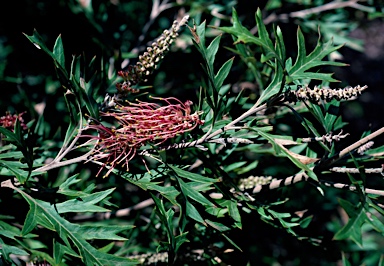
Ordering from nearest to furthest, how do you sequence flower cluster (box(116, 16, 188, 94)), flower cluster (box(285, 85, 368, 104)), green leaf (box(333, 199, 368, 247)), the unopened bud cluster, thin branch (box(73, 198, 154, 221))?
green leaf (box(333, 199, 368, 247))
flower cluster (box(285, 85, 368, 104))
flower cluster (box(116, 16, 188, 94))
the unopened bud cluster
thin branch (box(73, 198, 154, 221))

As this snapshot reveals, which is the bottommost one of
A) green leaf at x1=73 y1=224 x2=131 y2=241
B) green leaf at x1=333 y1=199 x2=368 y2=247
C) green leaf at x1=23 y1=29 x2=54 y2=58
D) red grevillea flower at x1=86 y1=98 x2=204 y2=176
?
green leaf at x1=73 y1=224 x2=131 y2=241

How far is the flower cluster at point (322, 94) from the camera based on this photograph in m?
0.72

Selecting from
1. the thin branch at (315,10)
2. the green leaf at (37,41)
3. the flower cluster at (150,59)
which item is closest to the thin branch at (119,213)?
the flower cluster at (150,59)

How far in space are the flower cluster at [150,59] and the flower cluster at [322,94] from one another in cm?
24

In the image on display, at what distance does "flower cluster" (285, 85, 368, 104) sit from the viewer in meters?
0.72

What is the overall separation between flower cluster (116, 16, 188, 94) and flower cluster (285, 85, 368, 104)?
24cm

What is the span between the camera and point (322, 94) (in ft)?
2.42

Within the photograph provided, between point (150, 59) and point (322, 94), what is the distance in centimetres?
33

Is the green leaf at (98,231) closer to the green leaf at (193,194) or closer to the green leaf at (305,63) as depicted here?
the green leaf at (193,194)


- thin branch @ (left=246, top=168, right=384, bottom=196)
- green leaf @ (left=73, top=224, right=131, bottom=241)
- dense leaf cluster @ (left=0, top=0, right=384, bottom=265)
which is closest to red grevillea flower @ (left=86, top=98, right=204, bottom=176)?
dense leaf cluster @ (left=0, top=0, right=384, bottom=265)

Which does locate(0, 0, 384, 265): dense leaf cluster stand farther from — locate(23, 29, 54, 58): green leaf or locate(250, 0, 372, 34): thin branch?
locate(250, 0, 372, 34): thin branch

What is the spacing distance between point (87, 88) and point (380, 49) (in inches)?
148

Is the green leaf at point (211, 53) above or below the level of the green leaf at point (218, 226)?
above

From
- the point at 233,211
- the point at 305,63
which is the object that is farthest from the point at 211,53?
the point at 233,211
